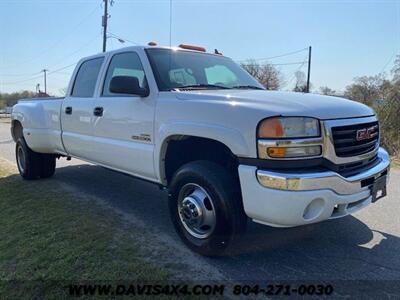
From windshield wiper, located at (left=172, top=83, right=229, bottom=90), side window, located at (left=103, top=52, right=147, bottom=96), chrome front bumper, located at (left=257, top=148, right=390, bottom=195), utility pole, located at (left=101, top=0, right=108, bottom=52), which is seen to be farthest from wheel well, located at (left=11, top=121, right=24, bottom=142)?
utility pole, located at (left=101, top=0, right=108, bottom=52)

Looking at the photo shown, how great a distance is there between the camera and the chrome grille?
299 centimetres

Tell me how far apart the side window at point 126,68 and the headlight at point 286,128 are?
1.67 meters

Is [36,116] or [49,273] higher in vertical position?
[36,116]

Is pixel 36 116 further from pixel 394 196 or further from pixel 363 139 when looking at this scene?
pixel 394 196

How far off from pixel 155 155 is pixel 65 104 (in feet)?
7.81

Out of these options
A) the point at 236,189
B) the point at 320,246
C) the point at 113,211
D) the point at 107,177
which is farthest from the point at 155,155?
the point at 107,177

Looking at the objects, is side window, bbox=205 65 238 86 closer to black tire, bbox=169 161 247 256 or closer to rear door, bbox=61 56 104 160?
black tire, bbox=169 161 247 256

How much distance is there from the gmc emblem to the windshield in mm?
1512

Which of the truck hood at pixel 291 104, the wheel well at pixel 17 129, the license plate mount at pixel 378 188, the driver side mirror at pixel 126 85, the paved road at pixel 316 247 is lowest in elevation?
the paved road at pixel 316 247

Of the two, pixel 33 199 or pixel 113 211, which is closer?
pixel 113 211

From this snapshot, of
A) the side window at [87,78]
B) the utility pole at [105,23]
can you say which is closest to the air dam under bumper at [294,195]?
the side window at [87,78]

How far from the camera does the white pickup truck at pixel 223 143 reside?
284cm

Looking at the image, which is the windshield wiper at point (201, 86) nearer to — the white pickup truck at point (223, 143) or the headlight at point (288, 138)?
the white pickup truck at point (223, 143)

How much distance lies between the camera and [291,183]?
274cm
